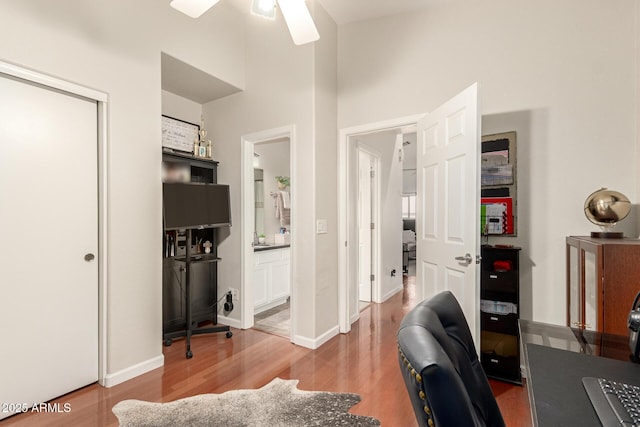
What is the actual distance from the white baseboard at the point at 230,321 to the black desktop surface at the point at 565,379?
303 centimetres

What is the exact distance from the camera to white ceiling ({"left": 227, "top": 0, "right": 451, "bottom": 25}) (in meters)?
2.86

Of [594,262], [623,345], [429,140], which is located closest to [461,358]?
[623,345]

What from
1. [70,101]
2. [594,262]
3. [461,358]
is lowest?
[461,358]

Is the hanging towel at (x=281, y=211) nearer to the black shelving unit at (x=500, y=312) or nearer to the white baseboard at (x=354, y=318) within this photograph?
the white baseboard at (x=354, y=318)

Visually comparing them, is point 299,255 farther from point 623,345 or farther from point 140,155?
point 623,345

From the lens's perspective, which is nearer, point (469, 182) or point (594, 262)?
point (594, 262)

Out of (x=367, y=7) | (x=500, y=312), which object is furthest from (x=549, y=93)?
(x=367, y=7)

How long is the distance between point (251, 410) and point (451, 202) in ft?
6.48

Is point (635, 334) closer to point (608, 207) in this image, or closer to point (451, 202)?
point (608, 207)

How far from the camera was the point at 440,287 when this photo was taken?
2496mm

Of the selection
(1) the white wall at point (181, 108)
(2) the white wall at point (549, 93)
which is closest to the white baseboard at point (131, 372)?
(1) the white wall at point (181, 108)

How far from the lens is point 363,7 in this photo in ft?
9.86

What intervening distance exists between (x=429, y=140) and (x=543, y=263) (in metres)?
1.29

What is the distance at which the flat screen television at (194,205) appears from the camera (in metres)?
2.75
